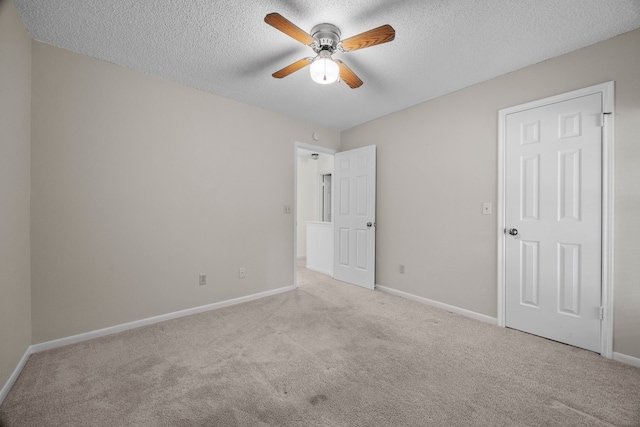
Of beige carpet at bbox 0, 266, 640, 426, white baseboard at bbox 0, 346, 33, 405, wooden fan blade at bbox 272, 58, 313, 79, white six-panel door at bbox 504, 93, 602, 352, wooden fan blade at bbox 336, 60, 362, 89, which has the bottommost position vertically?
beige carpet at bbox 0, 266, 640, 426

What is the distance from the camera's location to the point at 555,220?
2.37 m

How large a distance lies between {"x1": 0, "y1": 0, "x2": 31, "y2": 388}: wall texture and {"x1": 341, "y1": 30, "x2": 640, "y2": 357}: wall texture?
361 cm

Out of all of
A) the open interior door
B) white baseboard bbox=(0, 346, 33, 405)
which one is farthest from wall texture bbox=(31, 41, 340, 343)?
the open interior door

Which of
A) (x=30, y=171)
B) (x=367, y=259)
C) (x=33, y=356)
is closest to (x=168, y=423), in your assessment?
(x=33, y=356)

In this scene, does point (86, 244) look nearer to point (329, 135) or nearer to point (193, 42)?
point (193, 42)

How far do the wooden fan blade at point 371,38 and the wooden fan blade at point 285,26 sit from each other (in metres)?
0.28

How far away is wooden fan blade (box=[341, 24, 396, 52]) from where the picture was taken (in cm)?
166

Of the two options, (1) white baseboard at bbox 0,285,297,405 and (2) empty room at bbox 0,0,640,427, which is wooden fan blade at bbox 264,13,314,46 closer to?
(2) empty room at bbox 0,0,640,427

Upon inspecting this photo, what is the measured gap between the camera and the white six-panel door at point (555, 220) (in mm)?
2189

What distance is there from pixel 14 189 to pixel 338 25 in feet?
8.40

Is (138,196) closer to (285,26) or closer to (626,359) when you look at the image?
(285,26)

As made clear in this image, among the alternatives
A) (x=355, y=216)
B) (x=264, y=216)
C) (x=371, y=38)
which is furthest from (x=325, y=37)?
(x=355, y=216)

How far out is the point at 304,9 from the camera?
182cm

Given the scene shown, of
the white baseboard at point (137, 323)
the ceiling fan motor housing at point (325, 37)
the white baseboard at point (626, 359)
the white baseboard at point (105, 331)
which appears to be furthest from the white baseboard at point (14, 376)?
the white baseboard at point (626, 359)
